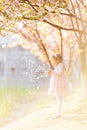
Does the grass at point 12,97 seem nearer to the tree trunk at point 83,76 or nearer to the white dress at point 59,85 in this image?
the tree trunk at point 83,76

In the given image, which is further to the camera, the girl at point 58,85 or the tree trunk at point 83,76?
the tree trunk at point 83,76

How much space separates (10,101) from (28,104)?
42.9 inches

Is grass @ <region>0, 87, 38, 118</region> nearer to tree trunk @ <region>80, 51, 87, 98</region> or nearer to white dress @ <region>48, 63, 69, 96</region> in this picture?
tree trunk @ <region>80, 51, 87, 98</region>

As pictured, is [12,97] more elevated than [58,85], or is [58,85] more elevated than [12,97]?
[58,85]

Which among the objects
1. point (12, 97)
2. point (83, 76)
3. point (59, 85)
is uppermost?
point (59, 85)

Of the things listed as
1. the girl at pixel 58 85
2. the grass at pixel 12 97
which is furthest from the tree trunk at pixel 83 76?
the girl at pixel 58 85

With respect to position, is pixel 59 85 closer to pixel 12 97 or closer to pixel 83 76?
pixel 83 76

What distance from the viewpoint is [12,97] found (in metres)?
24.8

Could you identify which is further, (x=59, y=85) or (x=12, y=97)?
(x=12, y=97)

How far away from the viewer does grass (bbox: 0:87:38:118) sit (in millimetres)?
21266

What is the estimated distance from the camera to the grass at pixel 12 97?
21266 mm

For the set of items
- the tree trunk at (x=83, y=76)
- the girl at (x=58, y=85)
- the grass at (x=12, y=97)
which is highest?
the girl at (x=58, y=85)

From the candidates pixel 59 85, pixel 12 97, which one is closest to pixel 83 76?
pixel 12 97

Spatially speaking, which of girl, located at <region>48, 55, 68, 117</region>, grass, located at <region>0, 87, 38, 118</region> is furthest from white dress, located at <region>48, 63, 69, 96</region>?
grass, located at <region>0, 87, 38, 118</region>
